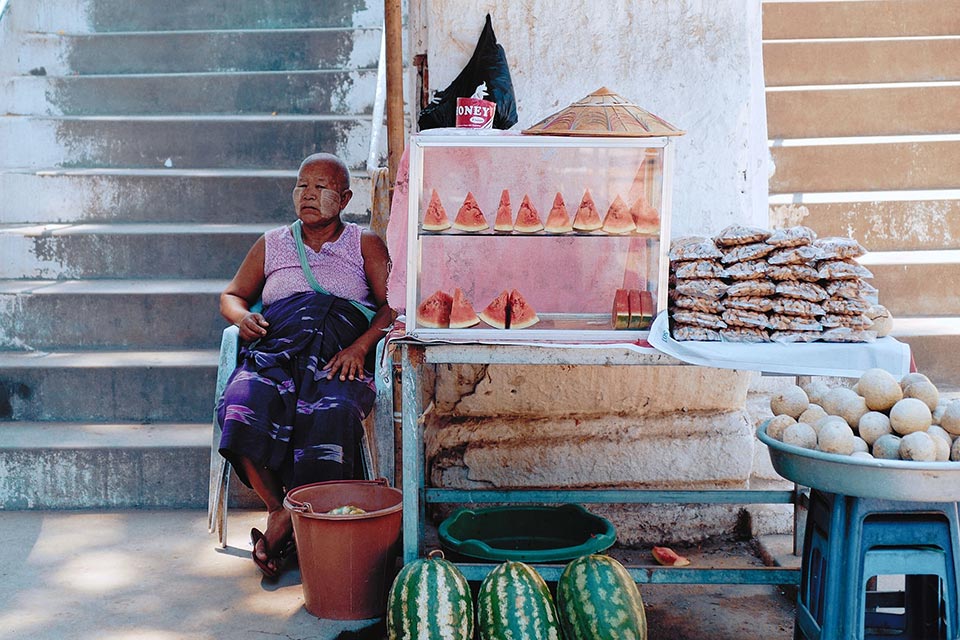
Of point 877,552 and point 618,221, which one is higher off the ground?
point 618,221

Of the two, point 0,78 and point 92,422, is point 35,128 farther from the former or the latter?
point 92,422

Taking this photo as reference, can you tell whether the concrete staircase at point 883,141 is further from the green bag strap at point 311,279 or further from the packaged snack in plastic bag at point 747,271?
the green bag strap at point 311,279

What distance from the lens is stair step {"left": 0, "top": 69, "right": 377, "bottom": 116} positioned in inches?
288

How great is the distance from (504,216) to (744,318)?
3.25 feet

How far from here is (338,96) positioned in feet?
23.7

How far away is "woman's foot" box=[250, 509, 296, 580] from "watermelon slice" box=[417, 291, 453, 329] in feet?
3.81

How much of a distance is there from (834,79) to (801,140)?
75 centimetres

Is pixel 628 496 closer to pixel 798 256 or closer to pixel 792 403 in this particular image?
pixel 792 403

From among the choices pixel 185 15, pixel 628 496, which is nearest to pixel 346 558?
pixel 628 496

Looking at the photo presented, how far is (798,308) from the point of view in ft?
11.4

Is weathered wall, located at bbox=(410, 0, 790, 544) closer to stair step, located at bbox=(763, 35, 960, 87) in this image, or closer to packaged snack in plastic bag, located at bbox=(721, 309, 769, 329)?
packaged snack in plastic bag, located at bbox=(721, 309, 769, 329)

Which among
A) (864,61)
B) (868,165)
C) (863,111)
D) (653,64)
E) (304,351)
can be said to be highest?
(864,61)

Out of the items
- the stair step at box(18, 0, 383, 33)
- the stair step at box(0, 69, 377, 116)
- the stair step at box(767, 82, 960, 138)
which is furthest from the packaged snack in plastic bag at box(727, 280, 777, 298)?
the stair step at box(18, 0, 383, 33)

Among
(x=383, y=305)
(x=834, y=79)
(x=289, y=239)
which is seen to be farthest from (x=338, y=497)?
(x=834, y=79)
